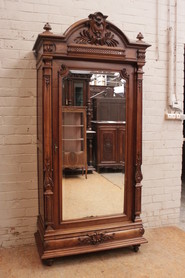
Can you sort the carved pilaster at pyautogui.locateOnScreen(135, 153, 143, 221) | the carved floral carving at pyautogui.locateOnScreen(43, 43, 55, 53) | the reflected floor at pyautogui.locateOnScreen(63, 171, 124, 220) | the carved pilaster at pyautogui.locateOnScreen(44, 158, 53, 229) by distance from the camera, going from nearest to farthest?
the carved floral carving at pyautogui.locateOnScreen(43, 43, 55, 53), the carved pilaster at pyautogui.locateOnScreen(44, 158, 53, 229), the reflected floor at pyautogui.locateOnScreen(63, 171, 124, 220), the carved pilaster at pyautogui.locateOnScreen(135, 153, 143, 221)

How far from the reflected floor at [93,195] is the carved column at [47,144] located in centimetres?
14

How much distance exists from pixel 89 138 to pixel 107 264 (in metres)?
1.14

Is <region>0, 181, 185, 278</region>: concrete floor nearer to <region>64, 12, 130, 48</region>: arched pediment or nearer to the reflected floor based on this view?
the reflected floor

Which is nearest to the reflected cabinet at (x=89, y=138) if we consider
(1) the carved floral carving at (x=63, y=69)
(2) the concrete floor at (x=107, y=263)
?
(1) the carved floral carving at (x=63, y=69)

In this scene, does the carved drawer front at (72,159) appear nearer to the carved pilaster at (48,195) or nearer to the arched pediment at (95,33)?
the carved pilaster at (48,195)

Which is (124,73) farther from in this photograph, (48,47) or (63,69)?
(48,47)

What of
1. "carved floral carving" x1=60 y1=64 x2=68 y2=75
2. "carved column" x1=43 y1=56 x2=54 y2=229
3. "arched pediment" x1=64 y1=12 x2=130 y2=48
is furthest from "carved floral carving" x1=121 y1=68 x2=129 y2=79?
"carved column" x1=43 y1=56 x2=54 y2=229

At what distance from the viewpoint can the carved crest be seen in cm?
233

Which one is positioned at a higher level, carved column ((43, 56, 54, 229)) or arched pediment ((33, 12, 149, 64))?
arched pediment ((33, 12, 149, 64))

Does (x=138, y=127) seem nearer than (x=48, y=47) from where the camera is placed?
No

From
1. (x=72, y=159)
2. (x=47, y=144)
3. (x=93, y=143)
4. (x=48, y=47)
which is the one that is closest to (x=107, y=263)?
(x=72, y=159)

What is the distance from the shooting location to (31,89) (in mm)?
2701

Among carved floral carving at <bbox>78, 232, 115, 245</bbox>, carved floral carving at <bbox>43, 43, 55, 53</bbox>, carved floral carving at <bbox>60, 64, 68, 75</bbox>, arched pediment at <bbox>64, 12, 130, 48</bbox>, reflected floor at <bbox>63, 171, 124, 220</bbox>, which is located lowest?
carved floral carving at <bbox>78, 232, 115, 245</bbox>

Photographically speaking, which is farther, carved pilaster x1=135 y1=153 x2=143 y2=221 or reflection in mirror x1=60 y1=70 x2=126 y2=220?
carved pilaster x1=135 y1=153 x2=143 y2=221
